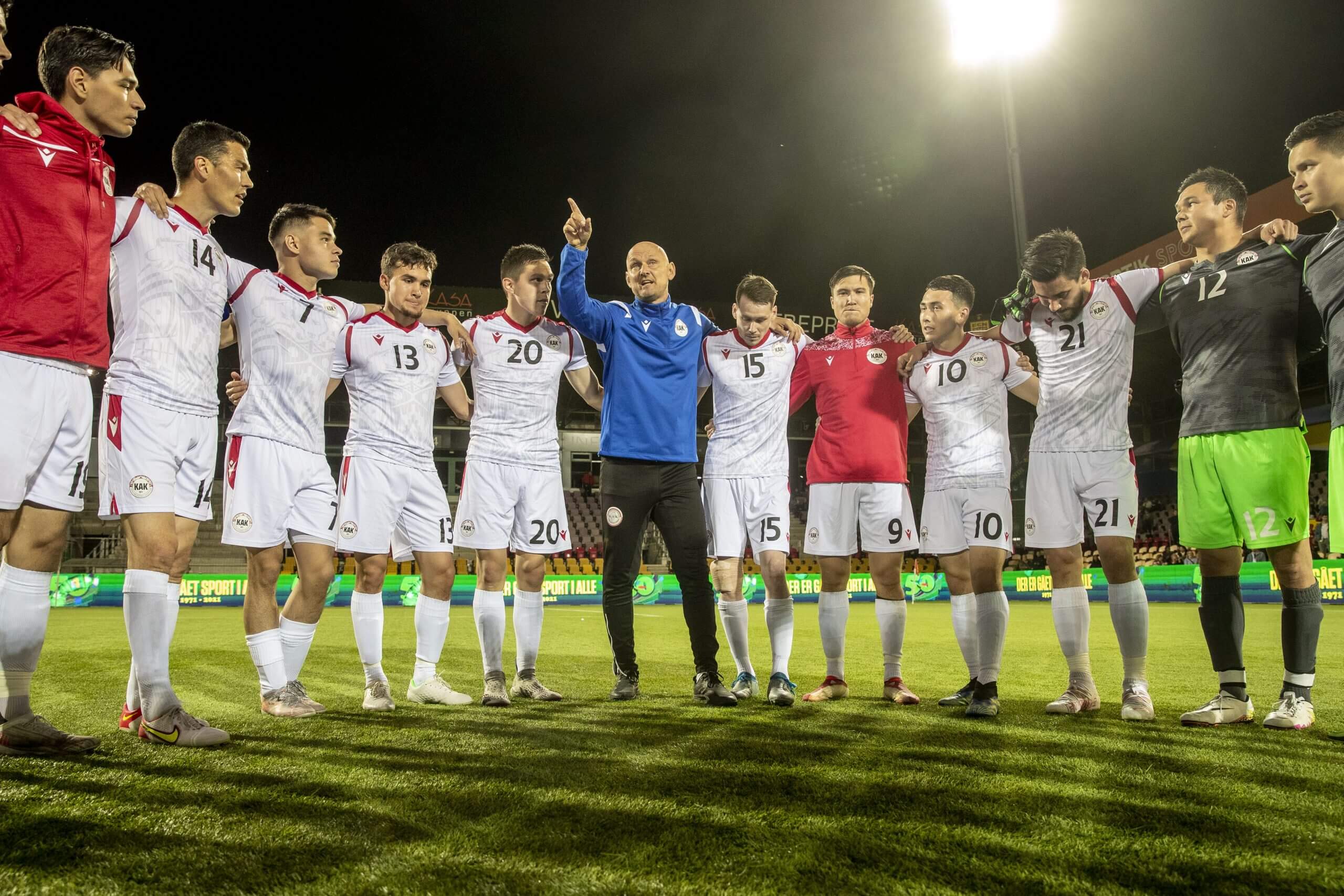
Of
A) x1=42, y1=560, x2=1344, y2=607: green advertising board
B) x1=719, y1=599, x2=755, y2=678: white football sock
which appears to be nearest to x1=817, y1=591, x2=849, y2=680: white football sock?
x1=719, y1=599, x2=755, y2=678: white football sock

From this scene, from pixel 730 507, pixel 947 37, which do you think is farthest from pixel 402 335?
pixel 947 37

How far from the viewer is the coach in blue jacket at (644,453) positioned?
518 cm

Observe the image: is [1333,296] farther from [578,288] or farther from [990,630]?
[578,288]

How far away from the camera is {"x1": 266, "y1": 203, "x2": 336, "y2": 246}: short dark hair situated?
15.9ft

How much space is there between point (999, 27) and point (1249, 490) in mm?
14211

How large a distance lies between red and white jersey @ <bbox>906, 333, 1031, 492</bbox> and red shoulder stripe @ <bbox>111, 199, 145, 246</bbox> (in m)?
4.38

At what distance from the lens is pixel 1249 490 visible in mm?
4277

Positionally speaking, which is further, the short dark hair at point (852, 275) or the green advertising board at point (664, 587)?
the green advertising board at point (664, 587)

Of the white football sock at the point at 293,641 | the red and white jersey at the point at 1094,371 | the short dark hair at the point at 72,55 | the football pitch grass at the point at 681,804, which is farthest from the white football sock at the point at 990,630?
the short dark hair at the point at 72,55

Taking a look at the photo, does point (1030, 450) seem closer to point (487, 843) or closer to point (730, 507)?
point (730, 507)

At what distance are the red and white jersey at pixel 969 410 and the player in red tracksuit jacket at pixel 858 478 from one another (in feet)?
0.73

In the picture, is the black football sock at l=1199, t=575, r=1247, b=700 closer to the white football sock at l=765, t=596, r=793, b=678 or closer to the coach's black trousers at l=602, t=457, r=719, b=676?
the white football sock at l=765, t=596, r=793, b=678

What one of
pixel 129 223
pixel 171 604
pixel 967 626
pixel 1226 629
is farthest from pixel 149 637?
pixel 1226 629

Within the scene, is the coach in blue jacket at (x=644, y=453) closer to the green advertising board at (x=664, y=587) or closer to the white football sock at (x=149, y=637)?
the white football sock at (x=149, y=637)
